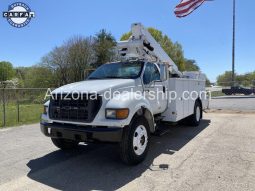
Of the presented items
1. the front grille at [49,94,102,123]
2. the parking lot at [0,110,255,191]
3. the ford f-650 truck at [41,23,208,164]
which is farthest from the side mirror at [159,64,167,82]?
the front grille at [49,94,102,123]

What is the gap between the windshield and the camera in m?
6.63

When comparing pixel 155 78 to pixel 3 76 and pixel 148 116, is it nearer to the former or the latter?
pixel 148 116

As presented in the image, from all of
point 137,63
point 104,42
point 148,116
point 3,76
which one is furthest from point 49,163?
point 3,76

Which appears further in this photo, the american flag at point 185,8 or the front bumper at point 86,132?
the american flag at point 185,8

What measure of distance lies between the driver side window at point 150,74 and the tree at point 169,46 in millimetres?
34779

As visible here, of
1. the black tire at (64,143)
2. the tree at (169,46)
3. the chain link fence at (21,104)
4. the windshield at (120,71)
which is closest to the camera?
the black tire at (64,143)

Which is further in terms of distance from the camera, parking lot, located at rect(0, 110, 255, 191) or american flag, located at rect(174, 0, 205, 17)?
american flag, located at rect(174, 0, 205, 17)

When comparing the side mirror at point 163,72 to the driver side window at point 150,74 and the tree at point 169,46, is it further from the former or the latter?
the tree at point 169,46

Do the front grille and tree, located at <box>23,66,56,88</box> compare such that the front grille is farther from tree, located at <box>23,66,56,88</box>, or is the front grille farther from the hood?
tree, located at <box>23,66,56,88</box>

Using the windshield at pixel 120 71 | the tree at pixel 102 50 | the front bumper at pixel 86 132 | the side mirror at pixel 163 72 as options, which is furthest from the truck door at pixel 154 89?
the tree at pixel 102 50

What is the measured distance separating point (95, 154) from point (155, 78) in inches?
94.3

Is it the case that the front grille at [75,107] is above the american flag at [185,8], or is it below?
below

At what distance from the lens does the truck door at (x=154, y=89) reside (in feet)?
22.0

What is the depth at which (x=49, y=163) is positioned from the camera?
5812mm
